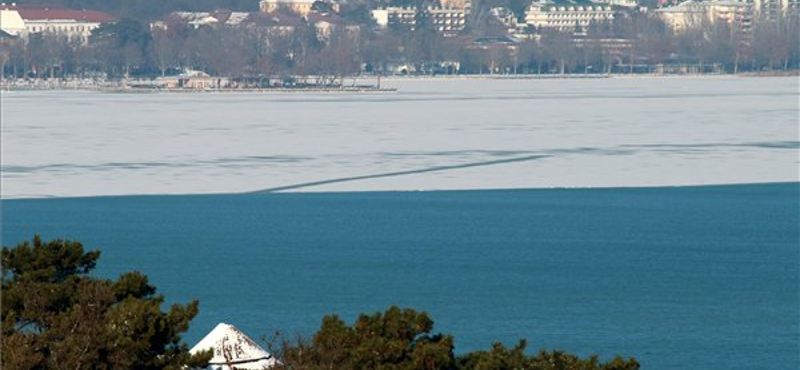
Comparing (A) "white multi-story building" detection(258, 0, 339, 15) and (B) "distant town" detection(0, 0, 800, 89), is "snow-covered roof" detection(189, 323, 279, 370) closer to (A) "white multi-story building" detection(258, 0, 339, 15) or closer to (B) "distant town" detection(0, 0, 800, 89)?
(B) "distant town" detection(0, 0, 800, 89)

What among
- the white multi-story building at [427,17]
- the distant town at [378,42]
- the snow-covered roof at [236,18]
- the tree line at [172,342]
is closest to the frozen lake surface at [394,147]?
the tree line at [172,342]

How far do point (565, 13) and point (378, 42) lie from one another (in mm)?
33174

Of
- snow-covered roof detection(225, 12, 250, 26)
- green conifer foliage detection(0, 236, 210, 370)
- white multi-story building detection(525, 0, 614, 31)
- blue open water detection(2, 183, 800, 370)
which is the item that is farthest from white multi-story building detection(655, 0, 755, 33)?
green conifer foliage detection(0, 236, 210, 370)

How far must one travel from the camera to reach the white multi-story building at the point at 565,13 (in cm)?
14038

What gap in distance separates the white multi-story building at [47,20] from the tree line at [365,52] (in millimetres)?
8820

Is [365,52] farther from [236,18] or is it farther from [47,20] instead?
[47,20]

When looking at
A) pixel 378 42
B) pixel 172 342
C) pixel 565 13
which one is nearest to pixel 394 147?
pixel 172 342

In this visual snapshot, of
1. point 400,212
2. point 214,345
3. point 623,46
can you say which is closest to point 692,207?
point 400,212

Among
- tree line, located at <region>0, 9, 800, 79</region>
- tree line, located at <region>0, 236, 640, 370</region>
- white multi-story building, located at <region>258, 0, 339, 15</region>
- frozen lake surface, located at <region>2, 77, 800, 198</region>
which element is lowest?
tree line, located at <region>0, 9, 800, 79</region>

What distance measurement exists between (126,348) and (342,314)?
294 inches

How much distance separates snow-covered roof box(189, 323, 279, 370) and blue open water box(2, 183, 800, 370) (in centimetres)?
487

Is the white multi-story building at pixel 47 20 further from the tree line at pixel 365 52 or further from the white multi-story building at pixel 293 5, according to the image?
the white multi-story building at pixel 293 5

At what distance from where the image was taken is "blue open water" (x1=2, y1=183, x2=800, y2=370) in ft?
50.7

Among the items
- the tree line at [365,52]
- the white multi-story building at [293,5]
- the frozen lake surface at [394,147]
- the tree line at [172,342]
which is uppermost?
the tree line at [172,342]
